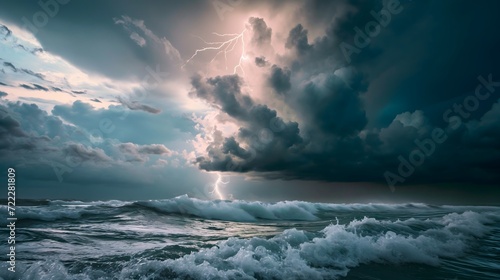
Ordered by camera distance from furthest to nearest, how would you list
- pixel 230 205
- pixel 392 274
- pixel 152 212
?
pixel 230 205, pixel 152 212, pixel 392 274

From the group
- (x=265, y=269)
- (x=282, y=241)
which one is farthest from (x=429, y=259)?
(x=265, y=269)

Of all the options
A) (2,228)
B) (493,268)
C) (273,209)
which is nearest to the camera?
A: (493,268)

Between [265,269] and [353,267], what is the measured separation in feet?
9.84

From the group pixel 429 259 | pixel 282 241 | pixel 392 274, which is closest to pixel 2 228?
pixel 282 241

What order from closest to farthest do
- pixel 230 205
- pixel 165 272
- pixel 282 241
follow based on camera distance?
1. pixel 165 272
2. pixel 282 241
3. pixel 230 205

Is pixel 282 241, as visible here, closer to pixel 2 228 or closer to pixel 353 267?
pixel 353 267

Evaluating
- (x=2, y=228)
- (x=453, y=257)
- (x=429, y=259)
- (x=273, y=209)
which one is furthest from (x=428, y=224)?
(x=2, y=228)

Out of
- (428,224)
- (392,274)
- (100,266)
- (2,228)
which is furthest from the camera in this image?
(428,224)

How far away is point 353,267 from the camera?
336 inches

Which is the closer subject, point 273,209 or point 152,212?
point 152,212

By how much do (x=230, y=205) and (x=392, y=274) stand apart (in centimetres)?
2232

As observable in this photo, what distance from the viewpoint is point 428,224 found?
17.3 meters

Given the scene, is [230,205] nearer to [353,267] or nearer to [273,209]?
[273,209]

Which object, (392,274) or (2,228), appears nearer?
(392,274)
